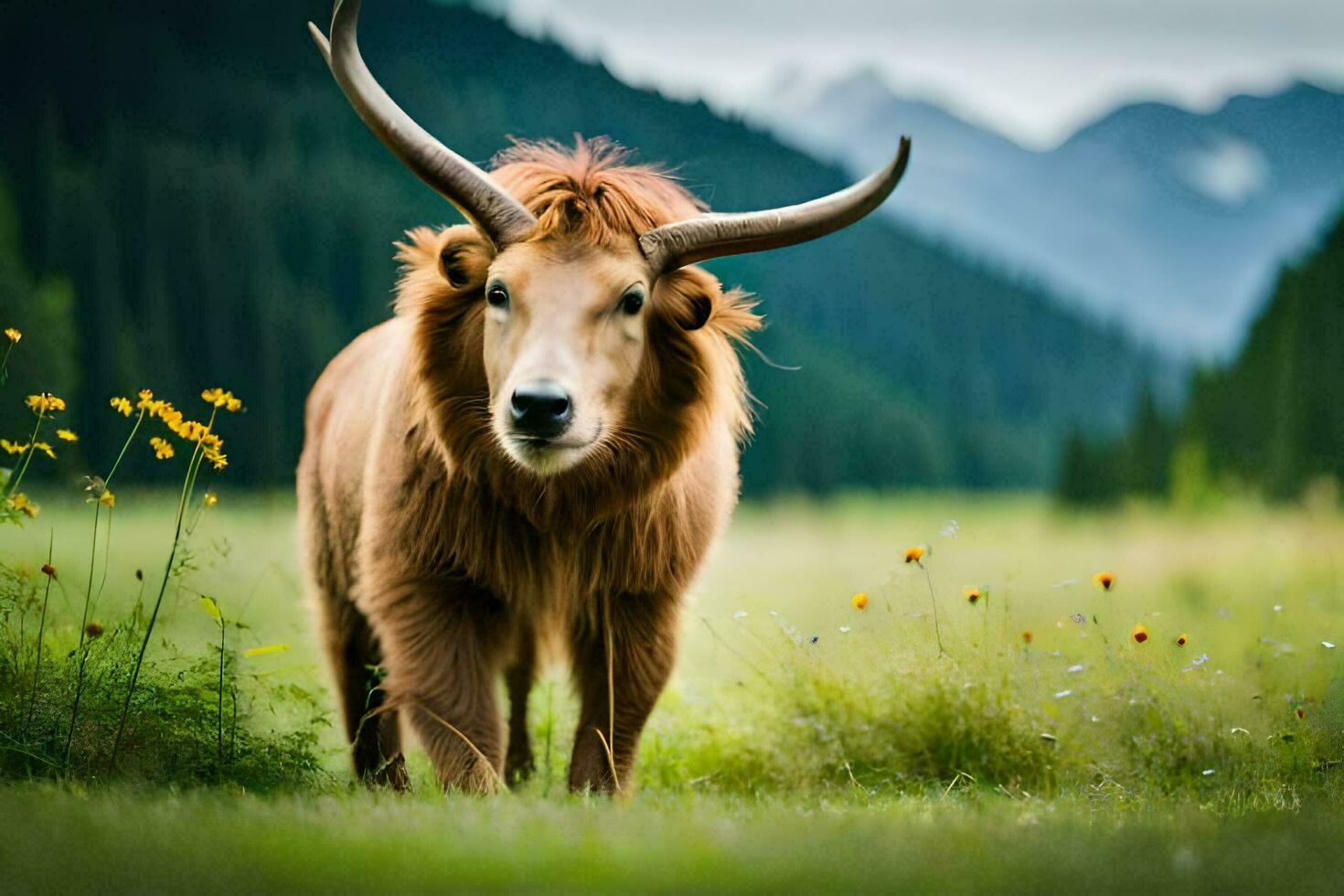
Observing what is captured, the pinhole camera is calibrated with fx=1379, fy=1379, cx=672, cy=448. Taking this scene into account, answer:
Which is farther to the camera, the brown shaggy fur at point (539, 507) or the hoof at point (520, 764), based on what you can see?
the hoof at point (520, 764)

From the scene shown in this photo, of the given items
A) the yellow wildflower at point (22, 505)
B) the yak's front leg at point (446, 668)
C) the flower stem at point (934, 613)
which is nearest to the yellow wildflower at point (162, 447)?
the yellow wildflower at point (22, 505)

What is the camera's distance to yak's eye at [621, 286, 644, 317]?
18.5 ft

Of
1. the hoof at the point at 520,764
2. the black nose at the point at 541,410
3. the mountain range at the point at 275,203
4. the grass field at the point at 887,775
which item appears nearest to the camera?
the grass field at the point at 887,775

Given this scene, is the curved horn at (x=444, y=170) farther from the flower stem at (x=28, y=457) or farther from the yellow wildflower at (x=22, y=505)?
the yellow wildflower at (x=22, y=505)

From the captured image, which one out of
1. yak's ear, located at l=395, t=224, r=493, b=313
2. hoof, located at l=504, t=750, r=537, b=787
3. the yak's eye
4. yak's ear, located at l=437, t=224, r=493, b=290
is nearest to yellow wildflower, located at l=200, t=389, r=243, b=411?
yak's ear, located at l=395, t=224, r=493, b=313

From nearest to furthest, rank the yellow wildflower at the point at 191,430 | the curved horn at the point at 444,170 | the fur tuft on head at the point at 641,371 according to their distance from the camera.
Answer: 1. the yellow wildflower at the point at 191,430
2. the curved horn at the point at 444,170
3. the fur tuft on head at the point at 641,371

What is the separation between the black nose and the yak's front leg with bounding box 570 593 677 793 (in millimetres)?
1235

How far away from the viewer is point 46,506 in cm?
679

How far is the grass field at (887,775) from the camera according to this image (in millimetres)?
3799

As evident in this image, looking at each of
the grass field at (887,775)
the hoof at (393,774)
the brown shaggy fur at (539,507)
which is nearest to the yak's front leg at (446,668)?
the brown shaggy fur at (539,507)

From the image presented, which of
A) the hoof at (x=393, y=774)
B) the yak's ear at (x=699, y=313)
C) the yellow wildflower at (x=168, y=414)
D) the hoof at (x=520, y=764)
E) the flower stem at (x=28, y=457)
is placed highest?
the yak's ear at (x=699, y=313)

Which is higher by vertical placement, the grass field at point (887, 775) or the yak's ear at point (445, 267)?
the yak's ear at point (445, 267)

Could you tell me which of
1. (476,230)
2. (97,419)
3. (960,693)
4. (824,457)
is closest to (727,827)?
(960,693)

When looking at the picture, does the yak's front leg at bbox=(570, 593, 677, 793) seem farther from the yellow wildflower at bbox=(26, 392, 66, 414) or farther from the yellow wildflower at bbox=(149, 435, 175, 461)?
the yellow wildflower at bbox=(26, 392, 66, 414)
